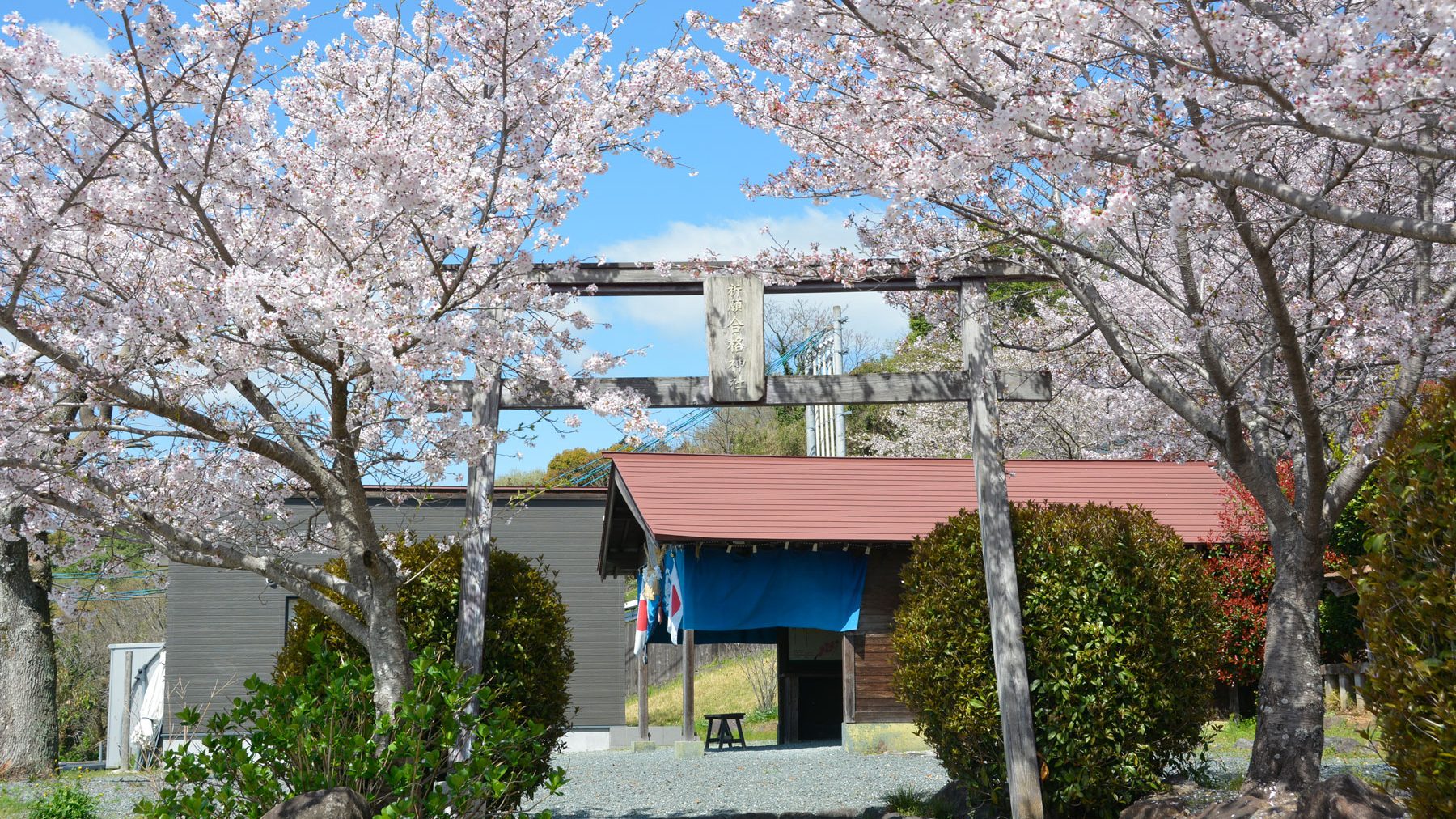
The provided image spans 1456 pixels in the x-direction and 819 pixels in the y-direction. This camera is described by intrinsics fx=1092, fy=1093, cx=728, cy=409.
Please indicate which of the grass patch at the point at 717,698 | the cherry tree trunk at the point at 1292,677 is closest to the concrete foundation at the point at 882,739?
the cherry tree trunk at the point at 1292,677

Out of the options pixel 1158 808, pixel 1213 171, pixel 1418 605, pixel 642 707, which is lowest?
pixel 642 707

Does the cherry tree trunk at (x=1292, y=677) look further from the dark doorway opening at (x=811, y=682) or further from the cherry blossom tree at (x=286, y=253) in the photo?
the dark doorway opening at (x=811, y=682)

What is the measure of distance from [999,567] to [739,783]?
186 inches

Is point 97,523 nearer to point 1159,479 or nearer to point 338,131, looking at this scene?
point 338,131

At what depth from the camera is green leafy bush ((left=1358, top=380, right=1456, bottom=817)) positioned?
3.70 meters

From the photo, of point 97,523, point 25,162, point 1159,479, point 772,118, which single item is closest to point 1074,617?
point 772,118

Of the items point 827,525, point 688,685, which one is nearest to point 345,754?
point 827,525

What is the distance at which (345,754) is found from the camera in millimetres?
5785

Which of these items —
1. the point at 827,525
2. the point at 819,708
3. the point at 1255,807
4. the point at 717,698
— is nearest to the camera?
the point at 1255,807

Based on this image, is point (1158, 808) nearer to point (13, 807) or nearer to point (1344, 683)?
point (1344, 683)

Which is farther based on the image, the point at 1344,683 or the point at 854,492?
the point at 854,492

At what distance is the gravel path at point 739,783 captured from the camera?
9.53 m

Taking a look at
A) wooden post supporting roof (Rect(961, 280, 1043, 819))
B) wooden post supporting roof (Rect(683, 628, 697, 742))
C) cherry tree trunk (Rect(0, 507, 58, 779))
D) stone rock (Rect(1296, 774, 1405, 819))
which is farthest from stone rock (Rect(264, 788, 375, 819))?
wooden post supporting roof (Rect(683, 628, 697, 742))

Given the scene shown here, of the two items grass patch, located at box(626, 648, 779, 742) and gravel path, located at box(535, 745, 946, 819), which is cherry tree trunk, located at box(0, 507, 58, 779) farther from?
grass patch, located at box(626, 648, 779, 742)
